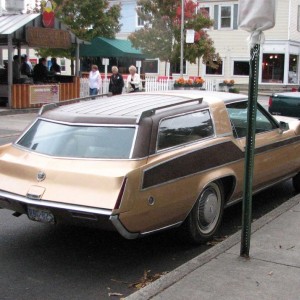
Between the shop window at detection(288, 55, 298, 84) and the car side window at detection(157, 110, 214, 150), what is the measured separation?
34.0 meters

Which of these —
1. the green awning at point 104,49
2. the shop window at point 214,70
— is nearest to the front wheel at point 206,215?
the green awning at point 104,49

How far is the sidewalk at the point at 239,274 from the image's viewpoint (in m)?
3.95

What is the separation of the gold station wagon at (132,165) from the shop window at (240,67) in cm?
3306

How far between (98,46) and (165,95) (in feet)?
85.1

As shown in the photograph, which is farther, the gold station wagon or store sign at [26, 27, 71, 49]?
store sign at [26, 27, 71, 49]

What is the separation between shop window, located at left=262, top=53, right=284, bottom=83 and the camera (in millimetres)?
37625

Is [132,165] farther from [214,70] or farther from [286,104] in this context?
[214,70]

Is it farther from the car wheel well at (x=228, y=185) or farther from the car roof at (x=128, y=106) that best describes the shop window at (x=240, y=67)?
the car wheel well at (x=228, y=185)

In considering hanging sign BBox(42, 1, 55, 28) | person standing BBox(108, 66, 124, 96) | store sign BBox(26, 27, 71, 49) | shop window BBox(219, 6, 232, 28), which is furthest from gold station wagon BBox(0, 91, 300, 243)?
shop window BBox(219, 6, 232, 28)

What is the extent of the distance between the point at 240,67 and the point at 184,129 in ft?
112

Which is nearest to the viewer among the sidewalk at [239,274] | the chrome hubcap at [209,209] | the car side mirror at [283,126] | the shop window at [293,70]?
the sidewalk at [239,274]

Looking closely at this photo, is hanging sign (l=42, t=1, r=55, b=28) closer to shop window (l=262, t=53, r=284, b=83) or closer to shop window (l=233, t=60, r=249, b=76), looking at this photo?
shop window (l=233, t=60, r=249, b=76)

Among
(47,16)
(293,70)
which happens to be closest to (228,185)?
(47,16)

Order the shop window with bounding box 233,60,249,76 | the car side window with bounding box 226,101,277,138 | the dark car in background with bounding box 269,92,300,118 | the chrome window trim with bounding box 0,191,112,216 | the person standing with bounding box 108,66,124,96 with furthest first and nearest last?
1. the shop window with bounding box 233,60,249,76
2. the person standing with bounding box 108,66,124,96
3. the dark car in background with bounding box 269,92,300,118
4. the car side window with bounding box 226,101,277,138
5. the chrome window trim with bounding box 0,191,112,216
